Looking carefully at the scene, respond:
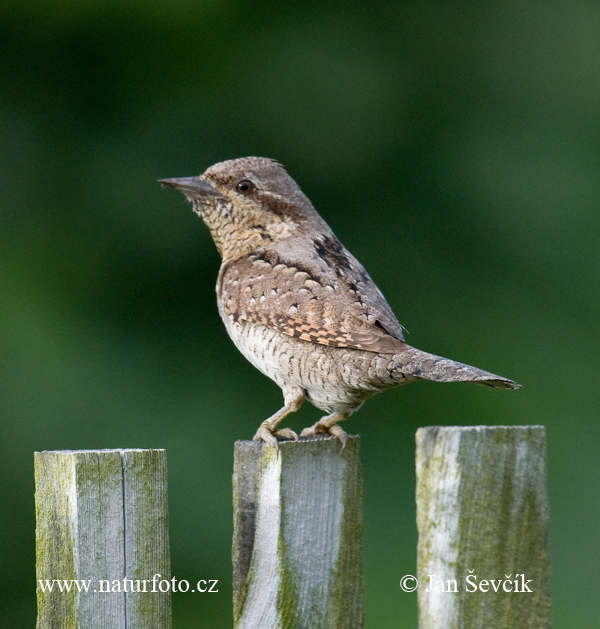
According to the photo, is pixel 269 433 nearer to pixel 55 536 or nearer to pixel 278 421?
pixel 278 421

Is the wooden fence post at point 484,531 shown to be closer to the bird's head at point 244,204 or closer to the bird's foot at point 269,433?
the bird's foot at point 269,433

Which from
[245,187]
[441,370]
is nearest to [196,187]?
[245,187]

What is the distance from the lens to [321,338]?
310cm

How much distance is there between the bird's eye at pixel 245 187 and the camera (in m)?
3.88

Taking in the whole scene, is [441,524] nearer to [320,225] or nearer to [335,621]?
[335,621]

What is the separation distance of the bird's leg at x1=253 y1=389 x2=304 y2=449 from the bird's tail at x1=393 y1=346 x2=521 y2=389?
422mm

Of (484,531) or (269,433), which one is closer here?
(484,531)

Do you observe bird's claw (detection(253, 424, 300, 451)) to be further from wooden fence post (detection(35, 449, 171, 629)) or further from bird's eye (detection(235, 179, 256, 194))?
bird's eye (detection(235, 179, 256, 194))

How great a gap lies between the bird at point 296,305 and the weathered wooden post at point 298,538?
52cm

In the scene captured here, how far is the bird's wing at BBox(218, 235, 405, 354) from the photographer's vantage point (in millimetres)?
3057

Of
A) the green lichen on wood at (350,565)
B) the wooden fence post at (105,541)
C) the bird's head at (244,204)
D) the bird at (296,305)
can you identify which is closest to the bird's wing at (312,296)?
the bird at (296,305)

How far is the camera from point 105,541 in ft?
6.62

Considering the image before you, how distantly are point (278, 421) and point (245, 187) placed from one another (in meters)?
1.19

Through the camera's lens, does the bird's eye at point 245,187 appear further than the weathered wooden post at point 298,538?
Yes
